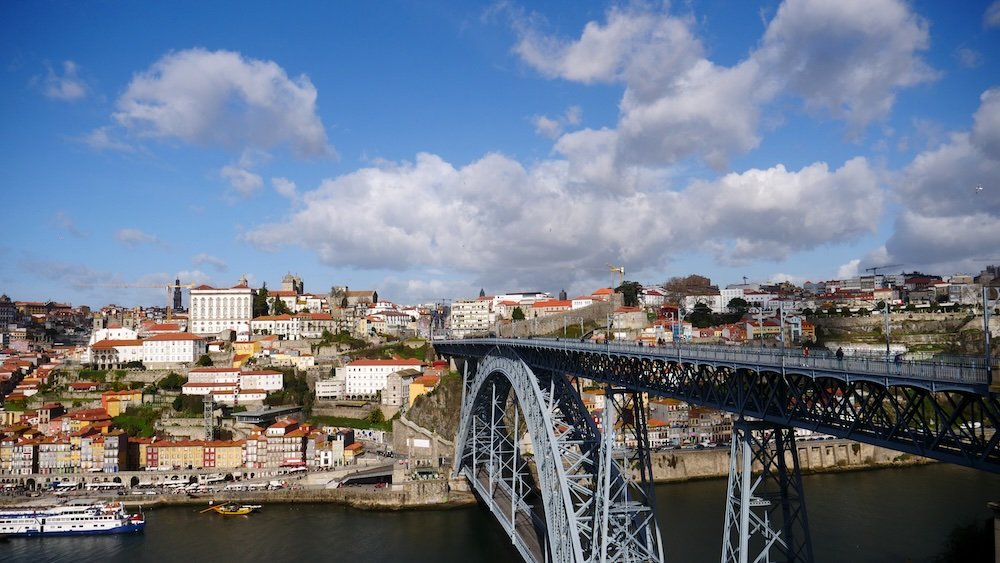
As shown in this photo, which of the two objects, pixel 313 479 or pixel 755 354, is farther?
pixel 313 479

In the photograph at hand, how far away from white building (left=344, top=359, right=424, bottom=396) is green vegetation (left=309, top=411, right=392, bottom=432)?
11.9 ft

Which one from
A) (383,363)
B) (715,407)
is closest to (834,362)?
(715,407)

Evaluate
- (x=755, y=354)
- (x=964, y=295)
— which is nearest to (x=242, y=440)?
(x=755, y=354)

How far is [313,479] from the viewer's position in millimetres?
32656

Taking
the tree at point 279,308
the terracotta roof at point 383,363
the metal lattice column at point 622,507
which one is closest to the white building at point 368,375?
the terracotta roof at point 383,363

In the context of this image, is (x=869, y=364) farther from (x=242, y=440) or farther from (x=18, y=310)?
(x=18, y=310)

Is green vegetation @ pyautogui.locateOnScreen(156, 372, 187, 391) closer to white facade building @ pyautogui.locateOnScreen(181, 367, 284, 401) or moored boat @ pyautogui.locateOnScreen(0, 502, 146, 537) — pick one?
white facade building @ pyautogui.locateOnScreen(181, 367, 284, 401)

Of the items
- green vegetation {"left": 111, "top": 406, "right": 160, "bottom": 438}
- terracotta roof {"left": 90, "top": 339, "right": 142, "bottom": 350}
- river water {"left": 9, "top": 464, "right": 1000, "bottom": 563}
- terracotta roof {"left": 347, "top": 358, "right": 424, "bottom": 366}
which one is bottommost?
river water {"left": 9, "top": 464, "right": 1000, "bottom": 563}

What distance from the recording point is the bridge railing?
702cm

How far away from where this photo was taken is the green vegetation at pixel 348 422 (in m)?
40.9

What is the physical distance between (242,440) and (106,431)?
7392mm

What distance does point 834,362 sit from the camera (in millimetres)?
8789

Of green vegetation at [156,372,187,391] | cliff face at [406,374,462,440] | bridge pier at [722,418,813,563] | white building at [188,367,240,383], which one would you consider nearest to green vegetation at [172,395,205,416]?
white building at [188,367,240,383]

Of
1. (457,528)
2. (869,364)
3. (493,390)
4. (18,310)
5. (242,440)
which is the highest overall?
(18,310)
